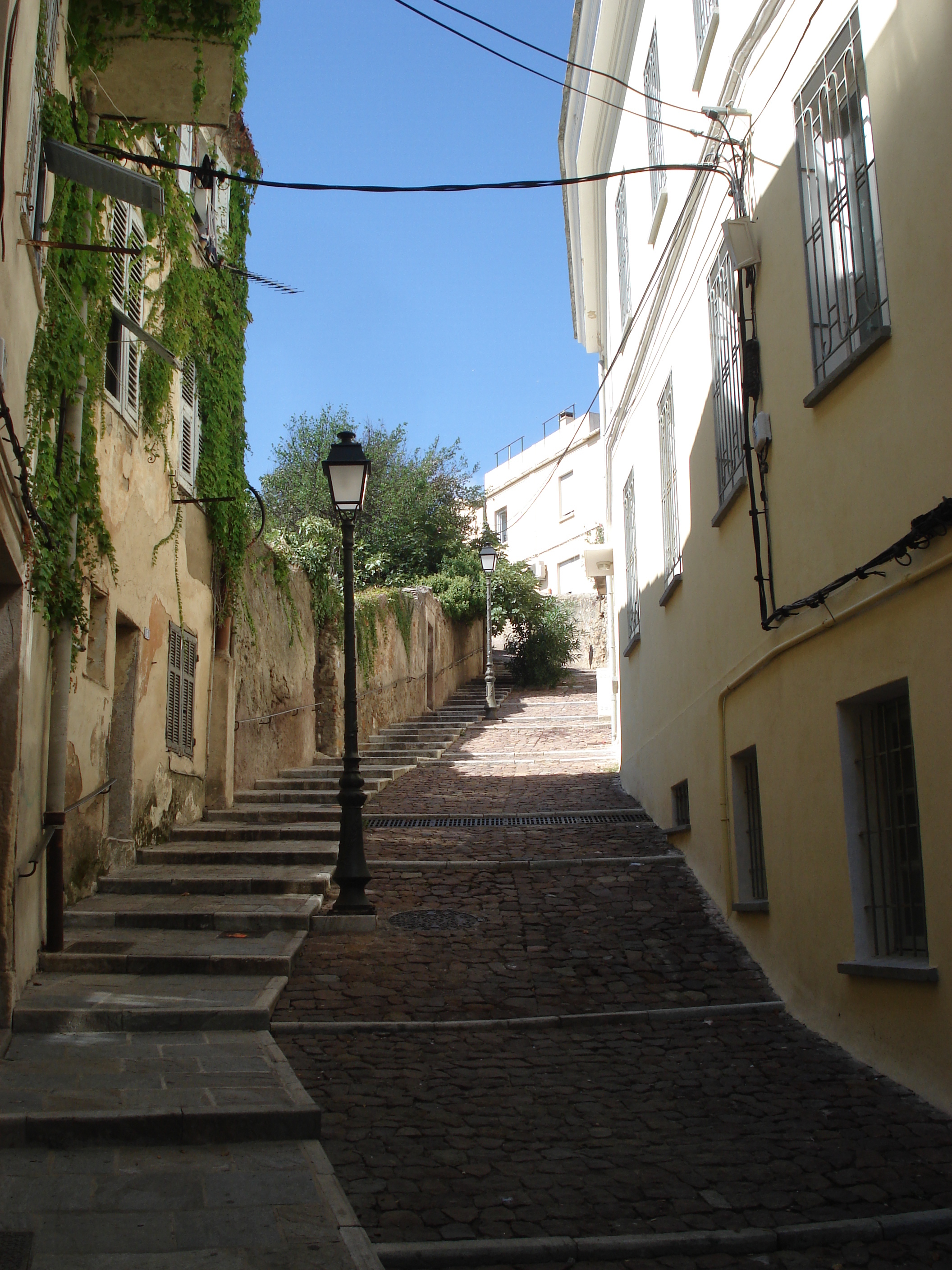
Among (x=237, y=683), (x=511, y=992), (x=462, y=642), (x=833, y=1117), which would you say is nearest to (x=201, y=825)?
(x=237, y=683)

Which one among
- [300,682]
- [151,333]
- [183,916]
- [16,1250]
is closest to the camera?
[16,1250]

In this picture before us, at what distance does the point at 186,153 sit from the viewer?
1162 centimetres

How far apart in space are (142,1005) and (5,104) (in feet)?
15.3

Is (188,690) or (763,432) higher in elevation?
(763,432)

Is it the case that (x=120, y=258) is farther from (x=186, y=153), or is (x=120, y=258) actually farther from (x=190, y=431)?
(x=186, y=153)

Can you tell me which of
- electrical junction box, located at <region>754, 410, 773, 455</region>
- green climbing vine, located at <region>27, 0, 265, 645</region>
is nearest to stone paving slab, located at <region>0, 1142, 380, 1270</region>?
green climbing vine, located at <region>27, 0, 265, 645</region>

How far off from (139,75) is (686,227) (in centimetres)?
448

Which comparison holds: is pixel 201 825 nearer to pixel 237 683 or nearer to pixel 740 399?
pixel 237 683

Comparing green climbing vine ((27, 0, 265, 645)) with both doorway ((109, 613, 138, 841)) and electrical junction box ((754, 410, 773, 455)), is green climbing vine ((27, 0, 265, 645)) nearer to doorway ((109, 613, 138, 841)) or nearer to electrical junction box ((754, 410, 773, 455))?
doorway ((109, 613, 138, 841))

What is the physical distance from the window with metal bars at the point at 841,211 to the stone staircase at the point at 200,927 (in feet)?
16.1

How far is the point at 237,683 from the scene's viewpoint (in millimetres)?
13070

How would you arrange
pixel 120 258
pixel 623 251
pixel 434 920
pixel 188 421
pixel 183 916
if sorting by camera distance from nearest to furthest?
pixel 183 916 → pixel 434 920 → pixel 120 258 → pixel 188 421 → pixel 623 251

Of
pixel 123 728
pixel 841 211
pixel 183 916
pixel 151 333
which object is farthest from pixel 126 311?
pixel 841 211

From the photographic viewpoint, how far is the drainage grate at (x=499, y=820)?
39.2 ft
